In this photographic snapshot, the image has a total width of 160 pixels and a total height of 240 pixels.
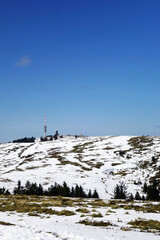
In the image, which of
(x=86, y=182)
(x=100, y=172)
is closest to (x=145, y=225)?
(x=86, y=182)

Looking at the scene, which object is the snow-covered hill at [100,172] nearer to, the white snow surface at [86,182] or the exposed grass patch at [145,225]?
the white snow surface at [86,182]

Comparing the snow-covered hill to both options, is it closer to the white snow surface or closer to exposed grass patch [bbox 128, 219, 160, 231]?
the white snow surface

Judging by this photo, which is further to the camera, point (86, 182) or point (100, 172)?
point (100, 172)

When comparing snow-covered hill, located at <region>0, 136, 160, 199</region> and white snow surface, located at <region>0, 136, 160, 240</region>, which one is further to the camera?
snow-covered hill, located at <region>0, 136, 160, 199</region>

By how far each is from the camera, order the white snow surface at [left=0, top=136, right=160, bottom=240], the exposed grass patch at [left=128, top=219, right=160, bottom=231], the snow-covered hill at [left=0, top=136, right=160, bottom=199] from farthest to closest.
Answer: the snow-covered hill at [left=0, top=136, right=160, bottom=199]
the exposed grass patch at [left=128, top=219, right=160, bottom=231]
the white snow surface at [left=0, top=136, right=160, bottom=240]

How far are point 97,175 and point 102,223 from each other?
106565mm

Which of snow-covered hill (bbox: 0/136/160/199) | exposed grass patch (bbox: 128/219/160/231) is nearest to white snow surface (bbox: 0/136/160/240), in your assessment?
snow-covered hill (bbox: 0/136/160/199)

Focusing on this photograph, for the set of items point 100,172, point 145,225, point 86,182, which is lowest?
point 86,182

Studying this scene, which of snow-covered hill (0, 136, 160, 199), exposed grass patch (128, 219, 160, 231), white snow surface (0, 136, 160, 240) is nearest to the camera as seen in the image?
white snow surface (0, 136, 160, 240)

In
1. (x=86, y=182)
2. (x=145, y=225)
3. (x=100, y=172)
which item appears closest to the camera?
(x=145, y=225)

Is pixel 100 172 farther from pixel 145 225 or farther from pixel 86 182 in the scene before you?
pixel 145 225

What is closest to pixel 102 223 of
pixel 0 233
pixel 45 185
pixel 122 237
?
pixel 122 237

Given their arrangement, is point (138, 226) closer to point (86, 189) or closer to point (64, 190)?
point (64, 190)

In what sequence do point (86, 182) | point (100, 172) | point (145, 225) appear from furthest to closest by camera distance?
point (100, 172)
point (86, 182)
point (145, 225)
